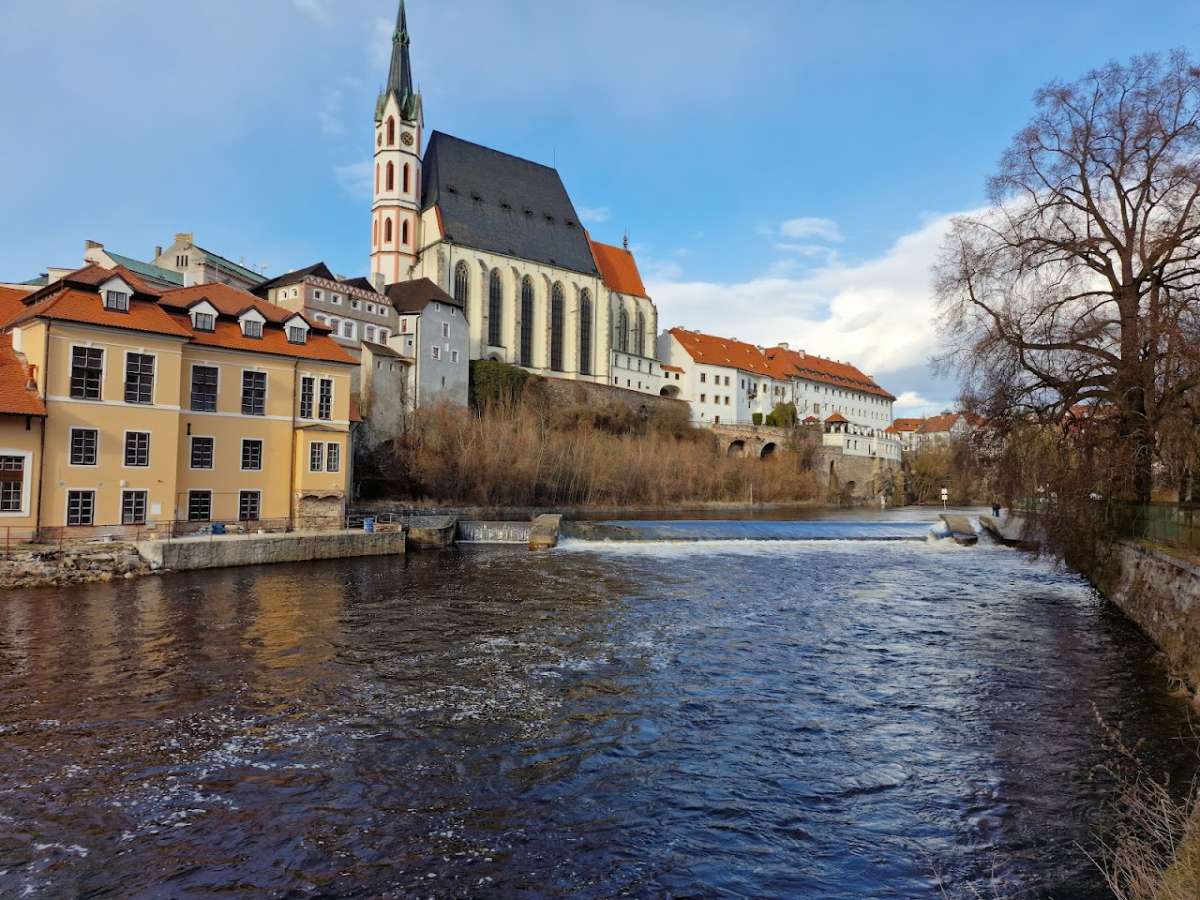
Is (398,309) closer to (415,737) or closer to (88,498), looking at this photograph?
(88,498)

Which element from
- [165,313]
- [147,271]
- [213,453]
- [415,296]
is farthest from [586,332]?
[165,313]

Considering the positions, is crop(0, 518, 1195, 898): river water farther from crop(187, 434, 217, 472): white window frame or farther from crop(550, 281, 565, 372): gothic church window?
crop(550, 281, 565, 372): gothic church window

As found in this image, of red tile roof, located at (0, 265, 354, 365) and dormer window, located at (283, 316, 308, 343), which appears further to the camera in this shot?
dormer window, located at (283, 316, 308, 343)

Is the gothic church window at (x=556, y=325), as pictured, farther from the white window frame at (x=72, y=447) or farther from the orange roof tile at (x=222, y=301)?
the white window frame at (x=72, y=447)

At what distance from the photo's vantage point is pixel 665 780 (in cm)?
898

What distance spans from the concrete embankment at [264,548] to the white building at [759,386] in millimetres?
66875

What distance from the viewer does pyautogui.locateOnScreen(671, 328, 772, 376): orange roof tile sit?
325ft

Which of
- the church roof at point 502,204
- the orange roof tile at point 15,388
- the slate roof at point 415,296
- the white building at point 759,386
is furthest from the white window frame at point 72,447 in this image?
the white building at point 759,386

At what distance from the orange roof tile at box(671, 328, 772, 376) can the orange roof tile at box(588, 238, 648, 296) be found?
26.7 feet

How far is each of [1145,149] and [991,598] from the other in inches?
488

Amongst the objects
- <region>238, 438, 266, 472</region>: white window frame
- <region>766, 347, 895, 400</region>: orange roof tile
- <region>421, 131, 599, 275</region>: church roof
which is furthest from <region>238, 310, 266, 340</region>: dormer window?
<region>766, 347, 895, 400</region>: orange roof tile

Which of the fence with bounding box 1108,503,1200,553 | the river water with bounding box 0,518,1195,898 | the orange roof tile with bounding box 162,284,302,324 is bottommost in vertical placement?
the river water with bounding box 0,518,1195,898

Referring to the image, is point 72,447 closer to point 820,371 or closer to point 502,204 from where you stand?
point 502,204

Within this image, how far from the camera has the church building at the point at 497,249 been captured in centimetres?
7681
